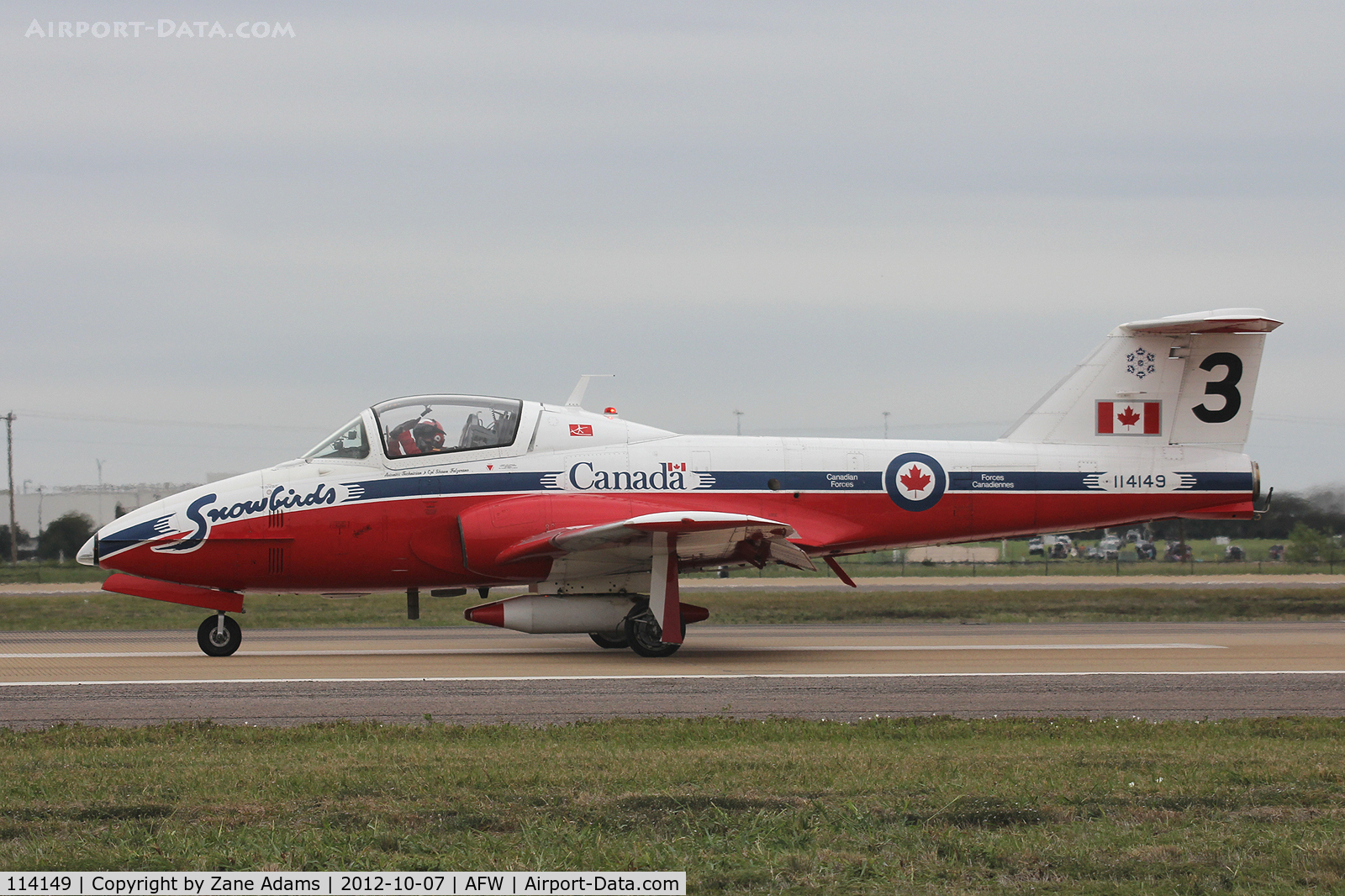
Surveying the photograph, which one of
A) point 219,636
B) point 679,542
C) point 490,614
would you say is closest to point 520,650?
point 490,614

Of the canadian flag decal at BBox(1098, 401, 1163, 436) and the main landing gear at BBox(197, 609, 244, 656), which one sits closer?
the main landing gear at BBox(197, 609, 244, 656)

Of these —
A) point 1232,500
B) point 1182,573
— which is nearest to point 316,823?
point 1232,500

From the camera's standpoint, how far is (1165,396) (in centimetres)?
1731

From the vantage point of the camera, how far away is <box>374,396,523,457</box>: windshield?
15.8m

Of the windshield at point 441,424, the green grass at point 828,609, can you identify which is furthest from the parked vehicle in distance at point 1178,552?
the windshield at point 441,424

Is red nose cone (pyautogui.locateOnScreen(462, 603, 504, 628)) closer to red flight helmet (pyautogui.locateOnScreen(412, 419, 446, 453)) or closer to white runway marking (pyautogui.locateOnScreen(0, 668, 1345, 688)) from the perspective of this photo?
white runway marking (pyautogui.locateOnScreen(0, 668, 1345, 688))

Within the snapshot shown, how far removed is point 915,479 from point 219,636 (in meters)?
9.61

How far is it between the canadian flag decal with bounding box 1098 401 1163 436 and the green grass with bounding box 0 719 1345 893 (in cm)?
828

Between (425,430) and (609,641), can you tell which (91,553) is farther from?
(609,641)

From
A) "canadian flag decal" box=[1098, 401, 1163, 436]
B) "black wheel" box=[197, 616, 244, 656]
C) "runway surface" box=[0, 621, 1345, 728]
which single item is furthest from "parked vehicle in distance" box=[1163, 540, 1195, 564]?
"black wheel" box=[197, 616, 244, 656]

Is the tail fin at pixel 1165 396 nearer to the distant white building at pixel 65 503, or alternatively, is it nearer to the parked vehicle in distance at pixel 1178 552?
the parked vehicle in distance at pixel 1178 552

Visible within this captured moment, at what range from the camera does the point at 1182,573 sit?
47688mm

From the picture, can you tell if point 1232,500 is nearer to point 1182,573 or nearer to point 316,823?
point 316,823

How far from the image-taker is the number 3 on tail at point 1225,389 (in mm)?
17266
